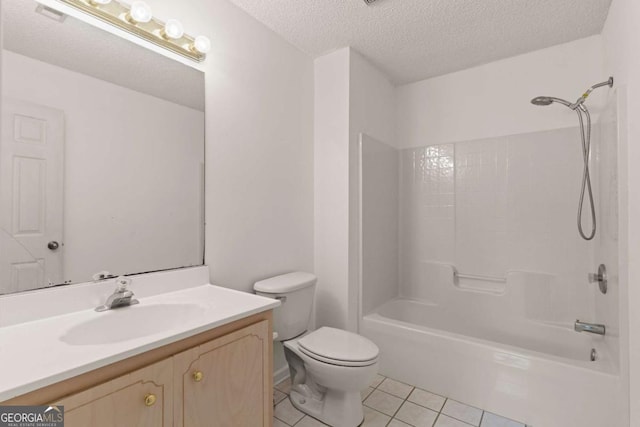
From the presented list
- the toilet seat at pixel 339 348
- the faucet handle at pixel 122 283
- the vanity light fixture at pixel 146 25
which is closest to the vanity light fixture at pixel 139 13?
the vanity light fixture at pixel 146 25

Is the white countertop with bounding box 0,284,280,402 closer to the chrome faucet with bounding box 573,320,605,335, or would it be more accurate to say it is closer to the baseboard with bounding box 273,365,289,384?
the baseboard with bounding box 273,365,289,384

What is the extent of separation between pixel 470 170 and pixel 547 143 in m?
0.54

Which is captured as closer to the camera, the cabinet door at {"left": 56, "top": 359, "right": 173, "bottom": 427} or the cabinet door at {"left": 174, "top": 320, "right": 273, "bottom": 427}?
the cabinet door at {"left": 56, "top": 359, "right": 173, "bottom": 427}

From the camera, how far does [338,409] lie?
1.67m

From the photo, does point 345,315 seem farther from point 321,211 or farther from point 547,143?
point 547,143

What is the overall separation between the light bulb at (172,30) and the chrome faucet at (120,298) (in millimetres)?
1116

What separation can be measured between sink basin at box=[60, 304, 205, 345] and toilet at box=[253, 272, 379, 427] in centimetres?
51

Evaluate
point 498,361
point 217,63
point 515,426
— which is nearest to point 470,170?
point 498,361

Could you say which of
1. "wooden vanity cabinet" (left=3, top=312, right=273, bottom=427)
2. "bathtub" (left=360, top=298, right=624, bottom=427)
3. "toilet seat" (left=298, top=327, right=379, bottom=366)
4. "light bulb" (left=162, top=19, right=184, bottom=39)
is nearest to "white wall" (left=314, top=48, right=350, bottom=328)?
"bathtub" (left=360, top=298, right=624, bottom=427)

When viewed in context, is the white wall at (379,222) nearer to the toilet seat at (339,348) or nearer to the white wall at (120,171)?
the toilet seat at (339,348)

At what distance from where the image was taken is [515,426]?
166cm

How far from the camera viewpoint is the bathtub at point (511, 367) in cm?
155

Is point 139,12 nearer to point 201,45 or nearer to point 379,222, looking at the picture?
point 201,45

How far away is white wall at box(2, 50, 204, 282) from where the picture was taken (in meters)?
1.18
